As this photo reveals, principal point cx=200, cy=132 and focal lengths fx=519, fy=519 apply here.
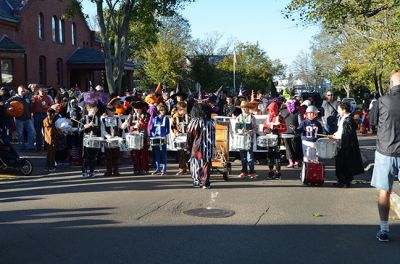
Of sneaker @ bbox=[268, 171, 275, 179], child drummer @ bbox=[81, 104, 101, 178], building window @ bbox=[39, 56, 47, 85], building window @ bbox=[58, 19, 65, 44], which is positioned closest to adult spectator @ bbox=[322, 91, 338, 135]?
sneaker @ bbox=[268, 171, 275, 179]

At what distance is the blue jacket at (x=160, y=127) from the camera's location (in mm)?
12672

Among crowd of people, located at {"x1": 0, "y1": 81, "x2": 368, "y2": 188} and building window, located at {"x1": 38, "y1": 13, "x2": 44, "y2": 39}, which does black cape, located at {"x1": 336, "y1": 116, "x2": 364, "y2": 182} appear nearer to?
crowd of people, located at {"x1": 0, "y1": 81, "x2": 368, "y2": 188}

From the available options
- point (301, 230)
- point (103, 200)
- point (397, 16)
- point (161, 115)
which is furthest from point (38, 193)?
point (397, 16)

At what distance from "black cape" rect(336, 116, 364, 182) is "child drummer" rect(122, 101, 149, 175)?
4.69m

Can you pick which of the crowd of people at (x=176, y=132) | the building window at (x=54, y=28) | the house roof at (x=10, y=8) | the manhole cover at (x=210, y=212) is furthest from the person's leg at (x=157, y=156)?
the building window at (x=54, y=28)

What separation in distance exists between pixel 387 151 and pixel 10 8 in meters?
31.5

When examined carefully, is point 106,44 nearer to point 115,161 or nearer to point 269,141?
point 115,161

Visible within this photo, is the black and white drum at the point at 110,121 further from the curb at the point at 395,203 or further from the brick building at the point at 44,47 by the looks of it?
the brick building at the point at 44,47

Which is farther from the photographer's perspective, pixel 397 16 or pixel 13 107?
pixel 397 16

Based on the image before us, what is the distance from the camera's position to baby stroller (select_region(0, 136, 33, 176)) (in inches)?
488

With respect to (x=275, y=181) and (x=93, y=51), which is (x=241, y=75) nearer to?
(x=93, y=51)

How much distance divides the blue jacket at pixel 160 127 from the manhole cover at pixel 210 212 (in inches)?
164

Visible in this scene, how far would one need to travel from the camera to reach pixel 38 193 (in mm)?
10336

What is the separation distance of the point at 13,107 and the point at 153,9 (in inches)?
585
